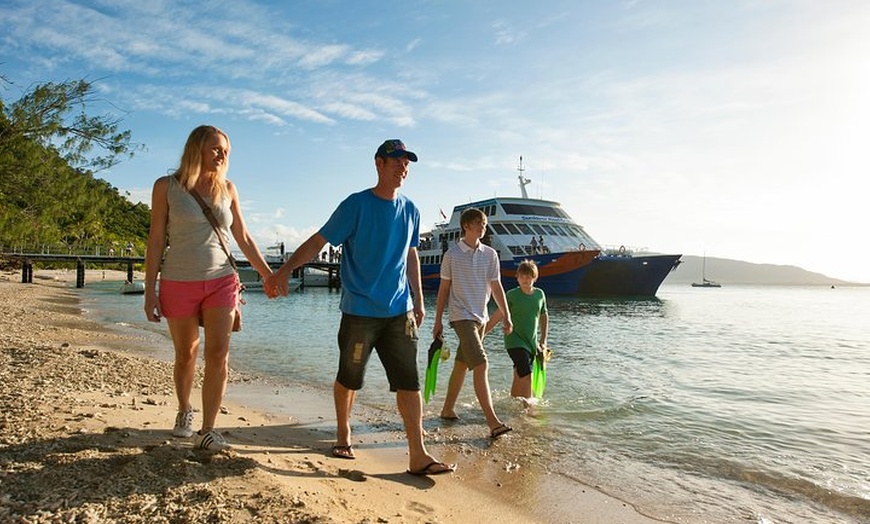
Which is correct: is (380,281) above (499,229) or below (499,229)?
below

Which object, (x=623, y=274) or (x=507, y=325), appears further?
(x=623, y=274)

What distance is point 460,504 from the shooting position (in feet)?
10.5

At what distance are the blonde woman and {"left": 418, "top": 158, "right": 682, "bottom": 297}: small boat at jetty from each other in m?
32.9

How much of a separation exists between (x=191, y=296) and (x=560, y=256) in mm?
33953

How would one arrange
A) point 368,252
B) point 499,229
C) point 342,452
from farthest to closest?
point 499,229
point 342,452
point 368,252

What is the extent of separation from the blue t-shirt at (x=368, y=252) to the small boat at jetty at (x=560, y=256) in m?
32.6

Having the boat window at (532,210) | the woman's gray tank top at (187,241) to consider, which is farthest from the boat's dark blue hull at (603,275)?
the woman's gray tank top at (187,241)

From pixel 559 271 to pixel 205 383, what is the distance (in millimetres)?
34224

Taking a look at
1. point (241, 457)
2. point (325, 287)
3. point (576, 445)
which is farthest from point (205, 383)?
point (325, 287)

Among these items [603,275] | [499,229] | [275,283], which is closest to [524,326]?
[275,283]

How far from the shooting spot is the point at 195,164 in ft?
10.6

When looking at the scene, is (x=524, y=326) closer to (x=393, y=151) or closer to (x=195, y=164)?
(x=393, y=151)

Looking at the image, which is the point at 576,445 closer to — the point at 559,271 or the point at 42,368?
the point at 42,368

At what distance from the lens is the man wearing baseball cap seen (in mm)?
3391
